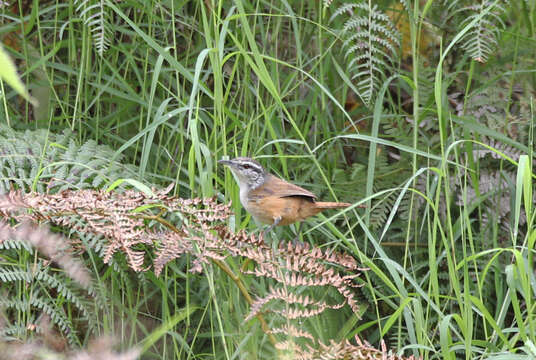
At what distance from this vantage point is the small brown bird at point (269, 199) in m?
3.20

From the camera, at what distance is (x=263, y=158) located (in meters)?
3.85

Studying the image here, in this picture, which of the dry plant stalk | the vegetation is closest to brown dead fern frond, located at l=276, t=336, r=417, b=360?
the dry plant stalk

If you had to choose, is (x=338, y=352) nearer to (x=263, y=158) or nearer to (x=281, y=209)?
(x=281, y=209)

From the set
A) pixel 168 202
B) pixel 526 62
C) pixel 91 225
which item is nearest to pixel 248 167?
pixel 168 202

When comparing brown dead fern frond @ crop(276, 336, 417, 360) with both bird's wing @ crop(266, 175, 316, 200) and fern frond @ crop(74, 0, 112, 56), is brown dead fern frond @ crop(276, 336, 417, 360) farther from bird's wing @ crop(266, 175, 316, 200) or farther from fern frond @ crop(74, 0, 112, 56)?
fern frond @ crop(74, 0, 112, 56)

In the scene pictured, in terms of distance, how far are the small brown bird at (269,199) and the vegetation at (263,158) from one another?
0.34 ft

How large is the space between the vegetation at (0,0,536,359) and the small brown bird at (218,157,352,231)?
0.10 m

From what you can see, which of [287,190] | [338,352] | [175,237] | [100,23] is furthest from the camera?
[100,23]

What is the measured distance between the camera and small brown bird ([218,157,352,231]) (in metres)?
3.20

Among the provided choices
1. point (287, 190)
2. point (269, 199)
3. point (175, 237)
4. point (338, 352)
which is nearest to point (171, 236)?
point (175, 237)

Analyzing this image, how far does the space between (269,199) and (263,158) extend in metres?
0.70

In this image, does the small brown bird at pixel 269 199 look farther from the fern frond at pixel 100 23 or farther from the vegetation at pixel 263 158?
the fern frond at pixel 100 23

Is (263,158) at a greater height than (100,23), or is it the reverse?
(100,23)

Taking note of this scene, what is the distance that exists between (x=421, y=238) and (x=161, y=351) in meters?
1.63
